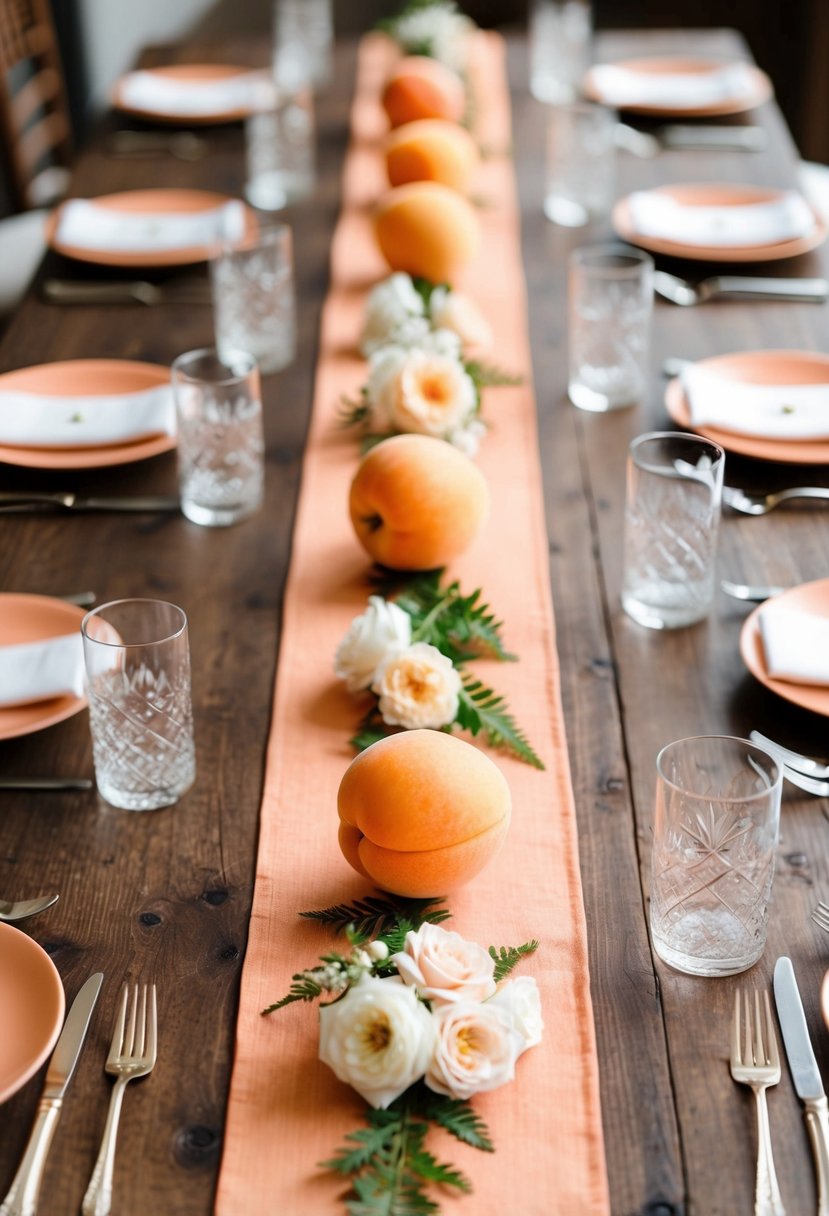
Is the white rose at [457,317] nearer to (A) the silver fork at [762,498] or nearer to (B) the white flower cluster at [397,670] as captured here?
(A) the silver fork at [762,498]

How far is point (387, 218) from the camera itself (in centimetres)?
195

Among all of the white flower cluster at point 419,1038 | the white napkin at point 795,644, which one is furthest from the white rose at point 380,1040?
the white napkin at point 795,644

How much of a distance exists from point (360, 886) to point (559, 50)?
7.88 ft

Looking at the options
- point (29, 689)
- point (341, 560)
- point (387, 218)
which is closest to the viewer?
point (29, 689)

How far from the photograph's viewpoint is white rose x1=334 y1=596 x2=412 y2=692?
119 cm

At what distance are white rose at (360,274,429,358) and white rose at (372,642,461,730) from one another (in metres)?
0.70

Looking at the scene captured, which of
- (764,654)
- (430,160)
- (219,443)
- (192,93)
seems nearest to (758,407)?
(764,654)

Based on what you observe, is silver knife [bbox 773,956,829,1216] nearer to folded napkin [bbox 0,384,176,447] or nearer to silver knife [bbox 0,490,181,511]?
silver knife [bbox 0,490,181,511]

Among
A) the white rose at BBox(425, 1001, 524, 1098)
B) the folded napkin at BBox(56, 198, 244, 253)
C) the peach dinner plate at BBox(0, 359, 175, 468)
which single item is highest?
the white rose at BBox(425, 1001, 524, 1098)

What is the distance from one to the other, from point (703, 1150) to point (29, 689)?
2.23 feet

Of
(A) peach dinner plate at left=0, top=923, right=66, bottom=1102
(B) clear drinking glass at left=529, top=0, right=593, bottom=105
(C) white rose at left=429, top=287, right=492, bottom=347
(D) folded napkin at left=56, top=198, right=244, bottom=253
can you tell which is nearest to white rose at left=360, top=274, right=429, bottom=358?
(C) white rose at left=429, top=287, right=492, bottom=347

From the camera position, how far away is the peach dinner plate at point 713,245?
2109 mm

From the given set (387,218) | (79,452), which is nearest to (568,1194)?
(79,452)

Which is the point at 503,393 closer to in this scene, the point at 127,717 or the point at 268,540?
the point at 268,540
